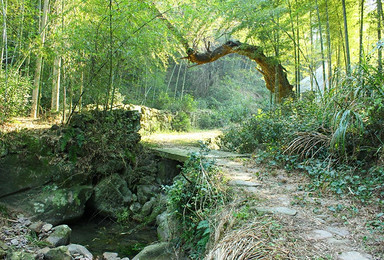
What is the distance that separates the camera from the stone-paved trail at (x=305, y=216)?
1601mm

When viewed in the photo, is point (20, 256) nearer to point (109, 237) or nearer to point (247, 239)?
point (109, 237)

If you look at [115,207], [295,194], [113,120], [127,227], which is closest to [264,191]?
[295,194]

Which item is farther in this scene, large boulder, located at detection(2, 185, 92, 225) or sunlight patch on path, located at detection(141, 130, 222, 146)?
sunlight patch on path, located at detection(141, 130, 222, 146)

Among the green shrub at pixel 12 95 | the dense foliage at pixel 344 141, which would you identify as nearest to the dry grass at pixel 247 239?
the dense foliage at pixel 344 141

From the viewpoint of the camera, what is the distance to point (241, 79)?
62.6ft

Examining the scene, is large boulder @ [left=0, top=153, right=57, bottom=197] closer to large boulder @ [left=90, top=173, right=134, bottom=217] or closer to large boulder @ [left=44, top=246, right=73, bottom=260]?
large boulder @ [left=90, top=173, right=134, bottom=217]

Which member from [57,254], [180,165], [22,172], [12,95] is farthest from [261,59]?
[57,254]

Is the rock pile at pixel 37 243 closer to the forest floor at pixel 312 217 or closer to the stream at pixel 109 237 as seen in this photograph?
the stream at pixel 109 237

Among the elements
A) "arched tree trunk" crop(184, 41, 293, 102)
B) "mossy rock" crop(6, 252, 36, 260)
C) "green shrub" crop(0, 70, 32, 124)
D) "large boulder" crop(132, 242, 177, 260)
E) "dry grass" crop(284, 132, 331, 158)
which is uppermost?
"arched tree trunk" crop(184, 41, 293, 102)

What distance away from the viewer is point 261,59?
662 cm

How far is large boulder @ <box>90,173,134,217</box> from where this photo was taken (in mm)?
4355

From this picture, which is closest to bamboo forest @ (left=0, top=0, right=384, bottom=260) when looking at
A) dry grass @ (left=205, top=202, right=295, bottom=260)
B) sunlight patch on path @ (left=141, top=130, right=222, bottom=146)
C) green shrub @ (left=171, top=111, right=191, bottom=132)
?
dry grass @ (left=205, top=202, right=295, bottom=260)

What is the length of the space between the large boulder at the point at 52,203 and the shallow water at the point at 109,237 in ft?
0.83

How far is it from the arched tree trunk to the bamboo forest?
37 millimetres
